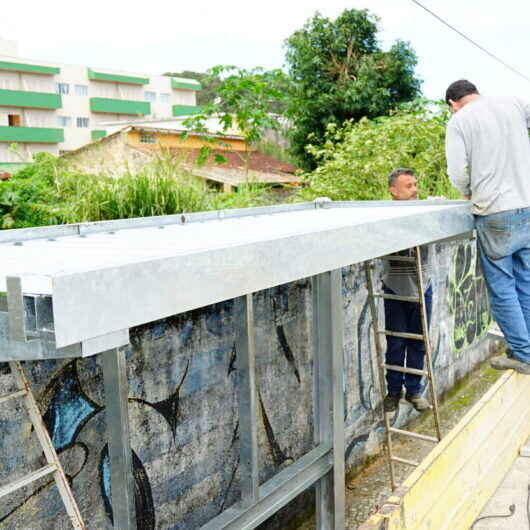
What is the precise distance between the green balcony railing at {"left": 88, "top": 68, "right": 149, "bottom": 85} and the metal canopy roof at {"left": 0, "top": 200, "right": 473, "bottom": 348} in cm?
5242

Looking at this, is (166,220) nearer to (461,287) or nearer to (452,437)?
(452,437)

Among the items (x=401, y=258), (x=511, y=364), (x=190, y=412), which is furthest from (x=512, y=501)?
(x=190, y=412)

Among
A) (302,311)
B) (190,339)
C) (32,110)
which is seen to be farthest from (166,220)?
(32,110)

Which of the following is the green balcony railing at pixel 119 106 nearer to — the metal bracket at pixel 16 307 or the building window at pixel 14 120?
the building window at pixel 14 120

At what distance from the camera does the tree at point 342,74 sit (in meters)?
21.6

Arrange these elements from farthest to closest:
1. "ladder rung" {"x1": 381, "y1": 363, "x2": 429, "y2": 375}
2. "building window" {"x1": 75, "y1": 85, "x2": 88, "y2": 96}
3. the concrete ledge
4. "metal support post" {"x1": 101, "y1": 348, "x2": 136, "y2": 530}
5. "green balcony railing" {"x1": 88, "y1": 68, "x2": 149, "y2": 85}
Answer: "green balcony railing" {"x1": 88, "y1": 68, "x2": 149, "y2": 85} → "building window" {"x1": 75, "y1": 85, "x2": 88, "y2": 96} → "ladder rung" {"x1": 381, "y1": 363, "x2": 429, "y2": 375} → "metal support post" {"x1": 101, "y1": 348, "x2": 136, "y2": 530} → the concrete ledge

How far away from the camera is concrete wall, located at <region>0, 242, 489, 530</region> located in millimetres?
3137

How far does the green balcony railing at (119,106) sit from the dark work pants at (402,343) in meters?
48.8

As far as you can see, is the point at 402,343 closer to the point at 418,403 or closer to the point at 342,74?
the point at 418,403

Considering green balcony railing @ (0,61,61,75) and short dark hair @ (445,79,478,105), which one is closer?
short dark hair @ (445,79,478,105)

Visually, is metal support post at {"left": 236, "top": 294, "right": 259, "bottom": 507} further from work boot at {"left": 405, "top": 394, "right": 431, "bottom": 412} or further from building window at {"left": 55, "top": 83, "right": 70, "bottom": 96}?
building window at {"left": 55, "top": 83, "right": 70, "bottom": 96}

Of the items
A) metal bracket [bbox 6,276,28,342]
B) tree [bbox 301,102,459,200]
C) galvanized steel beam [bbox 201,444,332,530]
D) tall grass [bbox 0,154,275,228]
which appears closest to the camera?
metal bracket [bbox 6,276,28,342]

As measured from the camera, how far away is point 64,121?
167ft

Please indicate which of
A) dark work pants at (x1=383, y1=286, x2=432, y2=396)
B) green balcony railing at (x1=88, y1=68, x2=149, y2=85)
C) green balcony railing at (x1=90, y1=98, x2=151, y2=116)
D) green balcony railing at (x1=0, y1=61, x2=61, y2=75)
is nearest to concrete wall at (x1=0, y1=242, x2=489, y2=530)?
dark work pants at (x1=383, y1=286, x2=432, y2=396)
